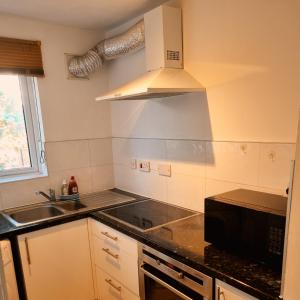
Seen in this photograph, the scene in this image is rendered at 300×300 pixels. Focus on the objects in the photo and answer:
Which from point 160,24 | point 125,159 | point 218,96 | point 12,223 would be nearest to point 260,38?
point 218,96

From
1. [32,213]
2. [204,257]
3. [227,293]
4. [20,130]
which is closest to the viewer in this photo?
[227,293]

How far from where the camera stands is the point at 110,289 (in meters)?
1.83

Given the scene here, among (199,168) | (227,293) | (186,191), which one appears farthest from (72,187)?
(227,293)

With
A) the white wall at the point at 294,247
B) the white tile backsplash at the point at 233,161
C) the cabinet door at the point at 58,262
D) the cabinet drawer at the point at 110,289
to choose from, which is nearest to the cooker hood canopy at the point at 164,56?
the white tile backsplash at the point at 233,161

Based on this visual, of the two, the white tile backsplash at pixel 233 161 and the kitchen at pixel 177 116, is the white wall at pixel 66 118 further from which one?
the white tile backsplash at pixel 233 161

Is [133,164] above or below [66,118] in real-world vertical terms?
below

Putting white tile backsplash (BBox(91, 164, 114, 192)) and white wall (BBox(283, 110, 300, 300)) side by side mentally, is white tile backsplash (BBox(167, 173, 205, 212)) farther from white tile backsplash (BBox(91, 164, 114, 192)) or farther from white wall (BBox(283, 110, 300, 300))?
white wall (BBox(283, 110, 300, 300))

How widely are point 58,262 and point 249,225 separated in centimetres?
135

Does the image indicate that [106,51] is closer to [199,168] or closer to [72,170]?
[72,170]

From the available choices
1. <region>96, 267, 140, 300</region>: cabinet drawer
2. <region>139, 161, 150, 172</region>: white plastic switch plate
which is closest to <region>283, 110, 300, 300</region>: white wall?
<region>96, 267, 140, 300</region>: cabinet drawer

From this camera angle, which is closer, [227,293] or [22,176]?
[227,293]

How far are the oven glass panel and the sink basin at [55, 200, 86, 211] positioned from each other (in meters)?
0.83

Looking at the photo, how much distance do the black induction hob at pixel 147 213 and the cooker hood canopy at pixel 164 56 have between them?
786 mm

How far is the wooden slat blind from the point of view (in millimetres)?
1919
